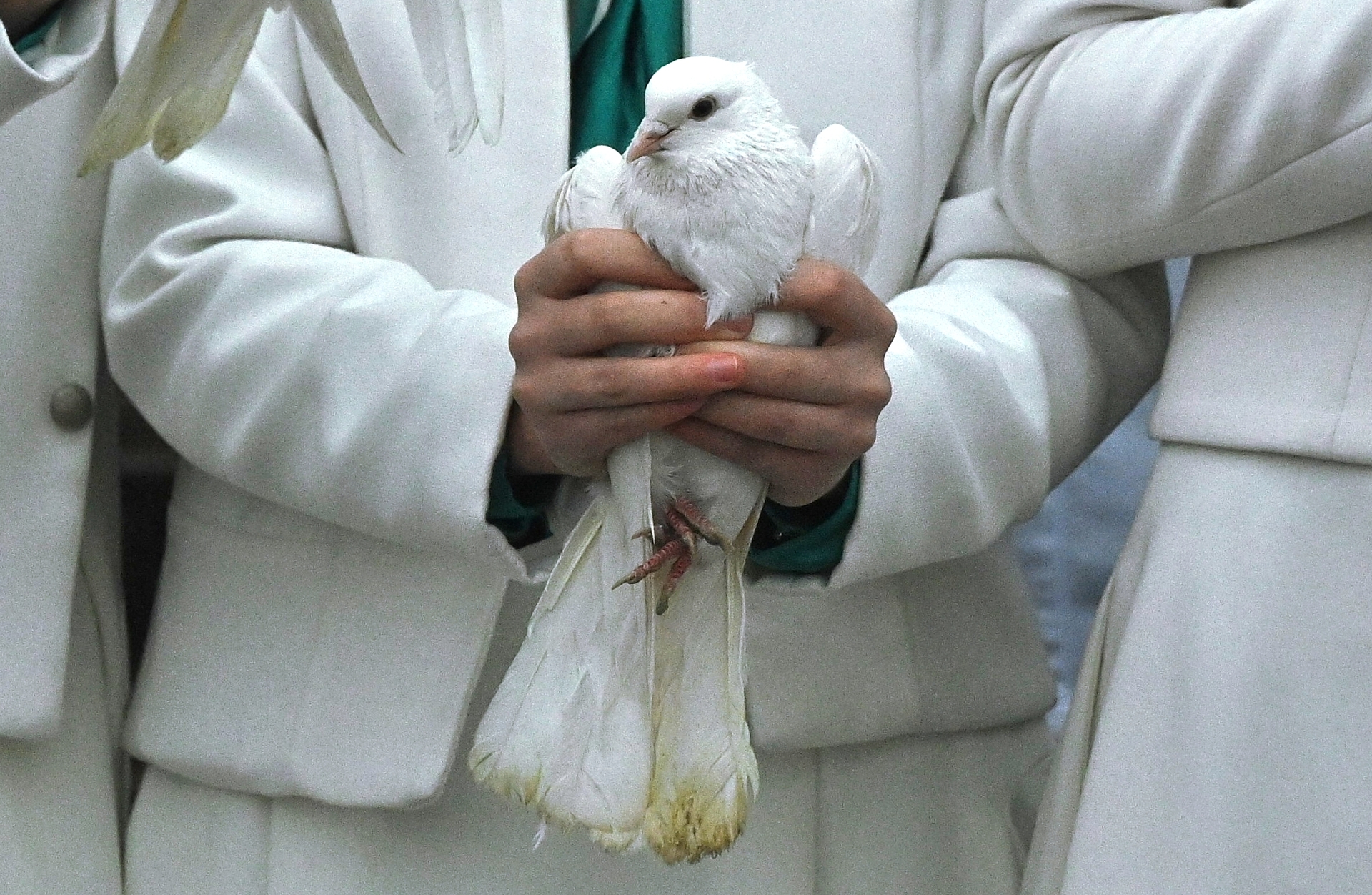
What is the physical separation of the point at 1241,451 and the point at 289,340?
51cm

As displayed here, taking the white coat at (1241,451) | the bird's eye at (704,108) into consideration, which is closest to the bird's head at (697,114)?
the bird's eye at (704,108)

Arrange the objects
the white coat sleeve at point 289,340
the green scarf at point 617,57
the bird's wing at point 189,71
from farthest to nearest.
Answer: the green scarf at point 617,57
the white coat sleeve at point 289,340
the bird's wing at point 189,71

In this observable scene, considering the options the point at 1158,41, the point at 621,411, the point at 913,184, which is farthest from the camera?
the point at 913,184

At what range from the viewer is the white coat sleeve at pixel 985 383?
0.85 metres

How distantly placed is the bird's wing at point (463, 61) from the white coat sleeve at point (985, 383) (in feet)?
1.00

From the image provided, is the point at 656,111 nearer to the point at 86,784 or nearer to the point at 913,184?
the point at 913,184

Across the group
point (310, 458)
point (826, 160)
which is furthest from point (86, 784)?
point (826, 160)

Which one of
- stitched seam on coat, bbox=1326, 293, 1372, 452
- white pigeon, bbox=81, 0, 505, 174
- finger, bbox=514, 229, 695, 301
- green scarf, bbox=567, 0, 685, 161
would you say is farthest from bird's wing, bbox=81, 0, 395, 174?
stitched seam on coat, bbox=1326, 293, 1372, 452

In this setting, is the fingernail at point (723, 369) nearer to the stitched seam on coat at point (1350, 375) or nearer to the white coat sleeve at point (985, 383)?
the white coat sleeve at point (985, 383)

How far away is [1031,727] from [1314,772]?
277 millimetres

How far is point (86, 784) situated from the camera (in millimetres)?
958

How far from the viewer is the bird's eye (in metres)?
0.73

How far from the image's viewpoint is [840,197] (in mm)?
755

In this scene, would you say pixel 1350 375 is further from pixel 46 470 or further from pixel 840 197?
pixel 46 470
